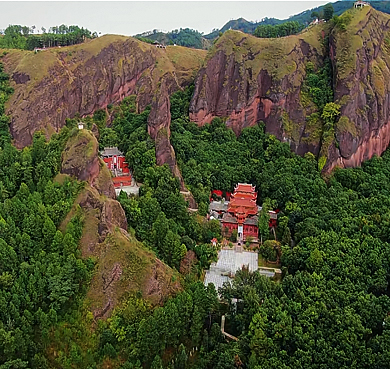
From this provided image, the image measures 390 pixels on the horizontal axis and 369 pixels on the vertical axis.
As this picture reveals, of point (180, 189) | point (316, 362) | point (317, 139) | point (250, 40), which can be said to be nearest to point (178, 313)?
point (316, 362)

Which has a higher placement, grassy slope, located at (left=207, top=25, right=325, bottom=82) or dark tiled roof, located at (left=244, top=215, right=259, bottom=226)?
grassy slope, located at (left=207, top=25, right=325, bottom=82)

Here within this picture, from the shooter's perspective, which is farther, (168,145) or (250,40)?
(250,40)

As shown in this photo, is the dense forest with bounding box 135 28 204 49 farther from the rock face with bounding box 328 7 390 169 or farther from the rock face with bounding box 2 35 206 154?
the rock face with bounding box 328 7 390 169

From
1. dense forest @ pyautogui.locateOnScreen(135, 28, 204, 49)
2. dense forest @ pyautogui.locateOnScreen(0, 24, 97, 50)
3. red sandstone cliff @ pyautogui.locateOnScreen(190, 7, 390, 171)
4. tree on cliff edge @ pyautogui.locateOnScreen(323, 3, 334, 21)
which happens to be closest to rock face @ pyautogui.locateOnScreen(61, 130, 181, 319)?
red sandstone cliff @ pyautogui.locateOnScreen(190, 7, 390, 171)

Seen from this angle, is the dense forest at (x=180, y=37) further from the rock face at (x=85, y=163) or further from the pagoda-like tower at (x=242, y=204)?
the rock face at (x=85, y=163)

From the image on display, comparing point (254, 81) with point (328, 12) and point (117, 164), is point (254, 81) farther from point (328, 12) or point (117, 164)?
point (117, 164)

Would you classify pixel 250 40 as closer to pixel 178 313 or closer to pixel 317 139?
pixel 317 139
